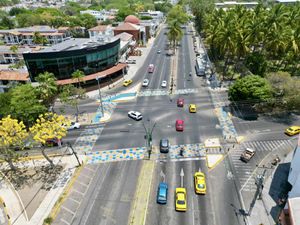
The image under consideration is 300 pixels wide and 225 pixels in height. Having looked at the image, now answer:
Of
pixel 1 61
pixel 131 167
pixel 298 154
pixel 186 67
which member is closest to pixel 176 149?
pixel 131 167

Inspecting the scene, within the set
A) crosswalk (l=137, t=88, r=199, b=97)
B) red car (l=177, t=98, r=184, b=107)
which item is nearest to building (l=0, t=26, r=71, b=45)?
crosswalk (l=137, t=88, r=199, b=97)

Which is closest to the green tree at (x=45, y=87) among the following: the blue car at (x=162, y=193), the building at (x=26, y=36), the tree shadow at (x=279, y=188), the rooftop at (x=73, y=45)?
the rooftop at (x=73, y=45)

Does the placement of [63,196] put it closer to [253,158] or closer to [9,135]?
[9,135]

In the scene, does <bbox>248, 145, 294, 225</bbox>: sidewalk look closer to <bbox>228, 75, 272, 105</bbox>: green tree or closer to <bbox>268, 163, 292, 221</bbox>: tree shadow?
<bbox>268, 163, 292, 221</bbox>: tree shadow

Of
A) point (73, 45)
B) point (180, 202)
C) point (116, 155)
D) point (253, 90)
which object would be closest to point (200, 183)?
point (180, 202)

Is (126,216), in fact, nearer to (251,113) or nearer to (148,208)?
A: (148,208)

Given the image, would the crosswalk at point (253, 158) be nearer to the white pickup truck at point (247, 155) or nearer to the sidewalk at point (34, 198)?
the white pickup truck at point (247, 155)
